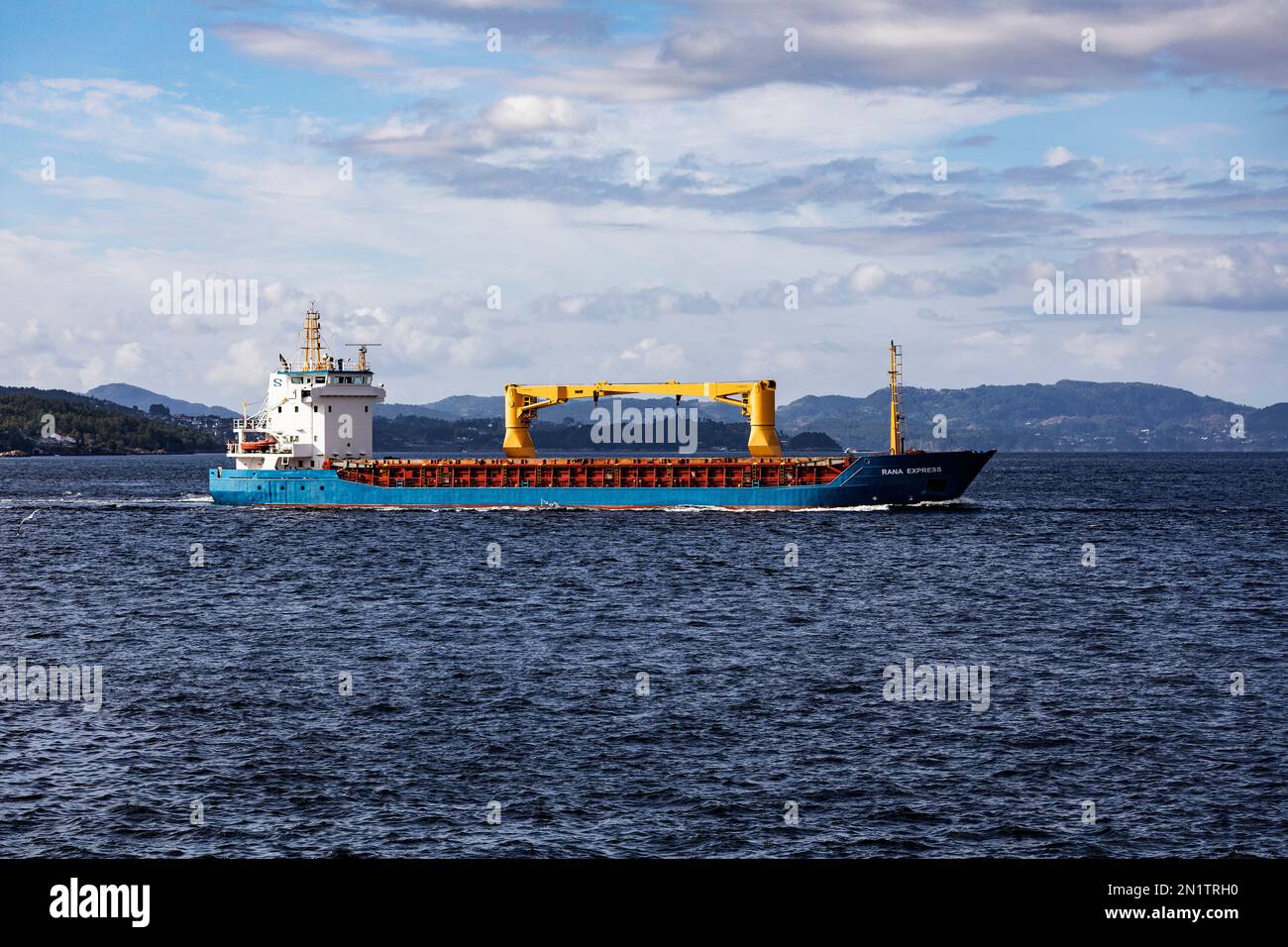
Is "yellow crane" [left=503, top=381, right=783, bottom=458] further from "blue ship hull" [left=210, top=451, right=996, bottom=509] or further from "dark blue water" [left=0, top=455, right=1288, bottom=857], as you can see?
"dark blue water" [left=0, top=455, right=1288, bottom=857]

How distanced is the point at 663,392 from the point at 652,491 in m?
9.82

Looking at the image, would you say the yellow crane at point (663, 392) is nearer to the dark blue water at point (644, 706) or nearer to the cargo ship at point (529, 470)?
the cargo ship at point (529, 470)

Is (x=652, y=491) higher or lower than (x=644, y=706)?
higher

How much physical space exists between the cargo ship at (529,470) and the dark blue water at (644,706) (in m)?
19.9

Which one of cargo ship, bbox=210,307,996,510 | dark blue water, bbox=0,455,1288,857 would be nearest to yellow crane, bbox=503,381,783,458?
cargo ship, bbox=210,307,996,510

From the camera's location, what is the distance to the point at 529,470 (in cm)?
9244

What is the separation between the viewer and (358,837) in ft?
66.6

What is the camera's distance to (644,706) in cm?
2955

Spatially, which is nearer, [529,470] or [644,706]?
[644,706]

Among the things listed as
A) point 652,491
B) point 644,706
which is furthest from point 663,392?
point 644,706

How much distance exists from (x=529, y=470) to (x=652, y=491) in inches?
389

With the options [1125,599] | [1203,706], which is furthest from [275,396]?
[1203,706]

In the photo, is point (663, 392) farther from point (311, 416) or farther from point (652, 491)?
point (311, 416)

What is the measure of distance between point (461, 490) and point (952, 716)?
66.2 meters
